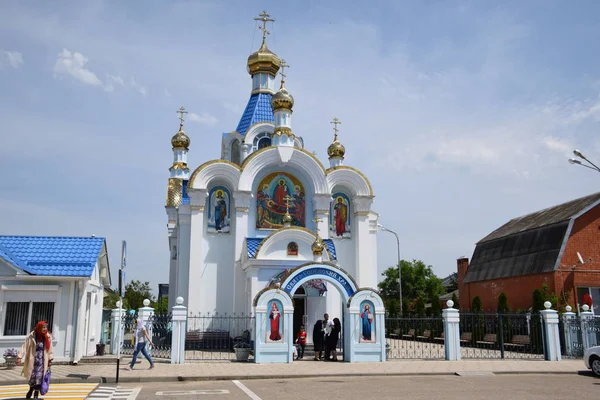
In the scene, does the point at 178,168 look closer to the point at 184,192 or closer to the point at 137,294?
the point at 184,192

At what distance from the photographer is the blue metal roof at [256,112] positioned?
2938cm

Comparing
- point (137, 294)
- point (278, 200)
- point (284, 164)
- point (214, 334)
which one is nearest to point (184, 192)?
point (278, 200)

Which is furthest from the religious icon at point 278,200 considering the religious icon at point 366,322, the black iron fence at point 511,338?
the black iron fence at point 511,338

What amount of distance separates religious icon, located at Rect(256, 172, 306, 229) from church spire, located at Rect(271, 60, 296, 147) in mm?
1505

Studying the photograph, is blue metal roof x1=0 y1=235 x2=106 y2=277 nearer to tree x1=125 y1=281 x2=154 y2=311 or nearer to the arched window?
the arched window

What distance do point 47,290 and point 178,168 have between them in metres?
16.9

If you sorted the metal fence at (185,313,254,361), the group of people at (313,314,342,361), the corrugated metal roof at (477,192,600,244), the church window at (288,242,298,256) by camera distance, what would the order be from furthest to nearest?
the corrugated metal roof at (477,192,600,244) < the church window at (288,242,298,256) < the metal fence at (185,313,254,361) < the group of people at (313,314,342,361)

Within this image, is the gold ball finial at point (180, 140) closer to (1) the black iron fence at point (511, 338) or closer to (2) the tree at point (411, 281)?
(1) the black iron fence at point (511, 338)

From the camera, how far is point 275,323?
17172mm

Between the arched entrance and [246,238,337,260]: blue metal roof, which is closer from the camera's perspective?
the arched entrance

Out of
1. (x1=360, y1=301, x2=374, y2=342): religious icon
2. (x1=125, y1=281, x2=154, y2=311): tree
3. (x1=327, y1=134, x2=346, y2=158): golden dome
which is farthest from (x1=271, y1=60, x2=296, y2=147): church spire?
(x1=125, y1=281, x2=154, y2=311): tree

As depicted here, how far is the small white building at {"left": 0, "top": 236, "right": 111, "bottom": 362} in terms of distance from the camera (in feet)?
51.2

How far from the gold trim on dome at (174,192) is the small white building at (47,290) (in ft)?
47.8

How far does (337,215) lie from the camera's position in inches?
1034
